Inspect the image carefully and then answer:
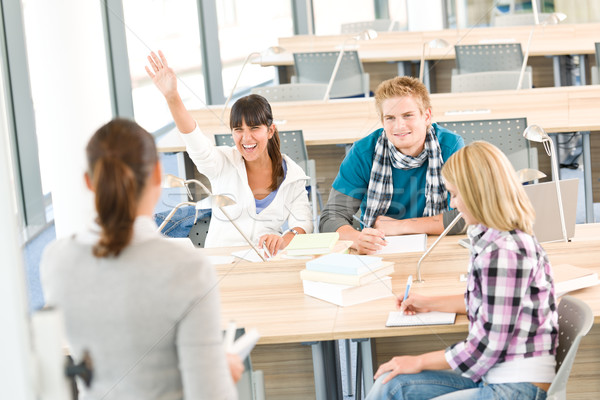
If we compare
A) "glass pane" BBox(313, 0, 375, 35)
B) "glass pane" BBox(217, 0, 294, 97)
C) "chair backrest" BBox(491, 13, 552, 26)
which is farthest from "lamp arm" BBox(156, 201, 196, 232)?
"glass pane" BBox(313, 0, 375, 35)

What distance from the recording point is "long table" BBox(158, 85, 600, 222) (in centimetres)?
387

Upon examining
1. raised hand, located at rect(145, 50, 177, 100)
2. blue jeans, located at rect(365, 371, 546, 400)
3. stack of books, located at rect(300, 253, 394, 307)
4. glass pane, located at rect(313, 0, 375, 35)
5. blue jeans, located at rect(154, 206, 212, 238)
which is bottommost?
blue jeans, located at rect(365, 371, 546, 400)

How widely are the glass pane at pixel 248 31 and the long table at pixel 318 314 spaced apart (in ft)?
17.2

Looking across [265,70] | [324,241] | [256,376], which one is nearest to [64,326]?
[256,376]

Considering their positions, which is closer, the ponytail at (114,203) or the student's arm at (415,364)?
the ponytail at (114,203)

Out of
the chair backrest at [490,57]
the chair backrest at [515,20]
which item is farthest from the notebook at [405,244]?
the chair backrest at [515,20]

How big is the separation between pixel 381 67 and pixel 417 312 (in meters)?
4.78

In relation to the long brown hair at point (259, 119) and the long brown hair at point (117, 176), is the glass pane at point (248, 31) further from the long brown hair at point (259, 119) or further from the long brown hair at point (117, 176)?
the long brown hair at point (117, 176)

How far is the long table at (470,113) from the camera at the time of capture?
387 centimetres

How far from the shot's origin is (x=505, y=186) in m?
1.54

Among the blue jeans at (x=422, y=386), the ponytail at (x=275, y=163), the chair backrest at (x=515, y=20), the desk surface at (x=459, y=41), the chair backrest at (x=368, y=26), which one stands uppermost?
the chair backrest at (x=368, y=26)

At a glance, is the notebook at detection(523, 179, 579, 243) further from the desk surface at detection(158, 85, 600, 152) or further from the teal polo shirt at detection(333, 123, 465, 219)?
the desk surface at detection(158, 85, 600, 152)

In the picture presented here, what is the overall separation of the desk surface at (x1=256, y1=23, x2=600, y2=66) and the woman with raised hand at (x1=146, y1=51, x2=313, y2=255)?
3514 millimetres

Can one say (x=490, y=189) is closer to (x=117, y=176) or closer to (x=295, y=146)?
(x=117, y=176)
